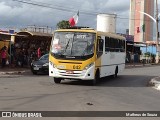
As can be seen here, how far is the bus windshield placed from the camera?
68.7 ft

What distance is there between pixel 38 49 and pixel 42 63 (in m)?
7.39

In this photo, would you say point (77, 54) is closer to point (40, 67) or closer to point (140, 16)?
point (40, 67)

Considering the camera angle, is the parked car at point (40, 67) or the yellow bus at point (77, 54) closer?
the yellow bus at point (77, 54)

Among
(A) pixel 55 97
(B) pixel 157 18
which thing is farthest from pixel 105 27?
(A) pixel 55 97

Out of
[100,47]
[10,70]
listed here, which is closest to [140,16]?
[10,70]

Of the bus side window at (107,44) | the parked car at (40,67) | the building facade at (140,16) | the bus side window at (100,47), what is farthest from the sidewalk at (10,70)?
the building facade at (140,16)

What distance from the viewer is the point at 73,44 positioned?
21203 millimetres

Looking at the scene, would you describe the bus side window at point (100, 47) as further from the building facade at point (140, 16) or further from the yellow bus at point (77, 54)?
the building facade at point (140, 16)

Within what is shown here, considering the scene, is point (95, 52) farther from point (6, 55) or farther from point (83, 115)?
point (6, 55)

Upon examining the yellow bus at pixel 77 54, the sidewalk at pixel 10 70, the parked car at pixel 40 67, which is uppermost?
the yellow bus at pixel 77 54

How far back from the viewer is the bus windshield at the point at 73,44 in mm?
20938

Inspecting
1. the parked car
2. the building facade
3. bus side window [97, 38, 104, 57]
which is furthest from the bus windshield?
the building facade

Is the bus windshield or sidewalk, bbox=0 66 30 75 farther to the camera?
sidewalk, bbox=0 66 30 75

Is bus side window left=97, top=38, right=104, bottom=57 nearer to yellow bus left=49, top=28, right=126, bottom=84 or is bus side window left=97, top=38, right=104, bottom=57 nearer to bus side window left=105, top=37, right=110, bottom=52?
yellow bus left=49, top=28, right=126, bottom=84
